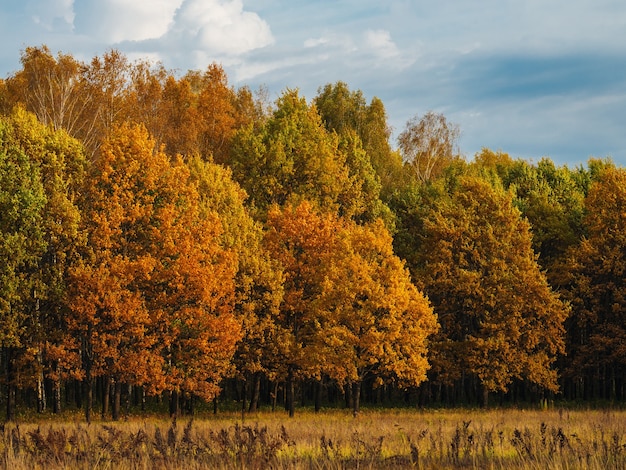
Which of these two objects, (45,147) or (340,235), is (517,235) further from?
(45,147)

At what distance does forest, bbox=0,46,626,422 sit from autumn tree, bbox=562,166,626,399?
0.63 feet

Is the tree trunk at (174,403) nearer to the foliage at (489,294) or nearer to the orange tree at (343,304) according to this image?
the orange tree at (343,304)

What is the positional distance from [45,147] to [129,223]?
6650 mm

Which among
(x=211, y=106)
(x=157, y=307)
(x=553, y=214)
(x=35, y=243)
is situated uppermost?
(x=211, y=106)

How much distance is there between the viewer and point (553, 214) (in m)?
62.0

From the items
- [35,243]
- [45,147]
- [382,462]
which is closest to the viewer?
[382,462]

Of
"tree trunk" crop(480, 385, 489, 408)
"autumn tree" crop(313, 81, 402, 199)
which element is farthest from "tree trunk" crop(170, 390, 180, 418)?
"autumn tree" crop(313, 81, 402, 199)

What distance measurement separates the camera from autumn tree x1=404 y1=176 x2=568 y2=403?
Result: 52562 mm

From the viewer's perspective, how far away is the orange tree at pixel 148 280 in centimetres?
4006

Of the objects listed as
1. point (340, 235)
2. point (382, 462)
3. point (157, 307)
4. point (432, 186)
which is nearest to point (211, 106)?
point (432, 186)

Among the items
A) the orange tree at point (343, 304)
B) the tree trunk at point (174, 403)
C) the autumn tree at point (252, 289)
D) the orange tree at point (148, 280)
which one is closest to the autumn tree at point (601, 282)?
the orange tree at point (343, 304)

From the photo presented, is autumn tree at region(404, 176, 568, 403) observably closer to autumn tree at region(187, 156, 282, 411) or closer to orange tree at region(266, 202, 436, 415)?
orange tree at region(266, 202, 436, 415)

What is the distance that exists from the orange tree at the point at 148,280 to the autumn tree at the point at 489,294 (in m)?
17.5

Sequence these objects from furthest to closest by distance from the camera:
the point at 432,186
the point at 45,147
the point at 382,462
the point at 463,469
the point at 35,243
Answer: the point at 432,186, the point at 45,147, the point at 35,243, the point at 382,462, the point at 463,469
